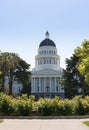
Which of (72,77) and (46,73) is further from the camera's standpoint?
(46,73)

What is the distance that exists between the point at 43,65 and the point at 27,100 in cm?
11995

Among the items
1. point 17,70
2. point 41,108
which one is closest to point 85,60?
point 41,108

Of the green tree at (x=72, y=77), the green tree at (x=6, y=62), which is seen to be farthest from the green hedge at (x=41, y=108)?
the green tree at (x=72, y=77)

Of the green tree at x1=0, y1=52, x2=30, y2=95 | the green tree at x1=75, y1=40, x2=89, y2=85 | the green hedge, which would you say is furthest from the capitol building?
the green tree at x1=75, y1=40, x2=89, y2=85

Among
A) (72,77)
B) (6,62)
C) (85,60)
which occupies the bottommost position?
(85,60)

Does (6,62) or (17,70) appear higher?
(17,70)

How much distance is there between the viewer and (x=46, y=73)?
497 ft

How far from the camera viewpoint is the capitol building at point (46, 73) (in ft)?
497

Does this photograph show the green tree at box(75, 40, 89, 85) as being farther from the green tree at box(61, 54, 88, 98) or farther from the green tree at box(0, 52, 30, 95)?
the green tree at box(61, 54, 88, 98)

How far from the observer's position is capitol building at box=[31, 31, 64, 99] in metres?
152

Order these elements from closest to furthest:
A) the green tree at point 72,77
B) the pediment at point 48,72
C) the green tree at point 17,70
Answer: the green tree at point 17,70 → the green tree at point 72,77 → the pediment at point 48,72

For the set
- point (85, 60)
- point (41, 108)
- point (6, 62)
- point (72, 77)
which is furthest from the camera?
point (72, 77)

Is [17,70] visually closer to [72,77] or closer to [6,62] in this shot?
[72,77]

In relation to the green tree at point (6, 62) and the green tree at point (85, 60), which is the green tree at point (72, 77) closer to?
the green tree at point (6, 62)
